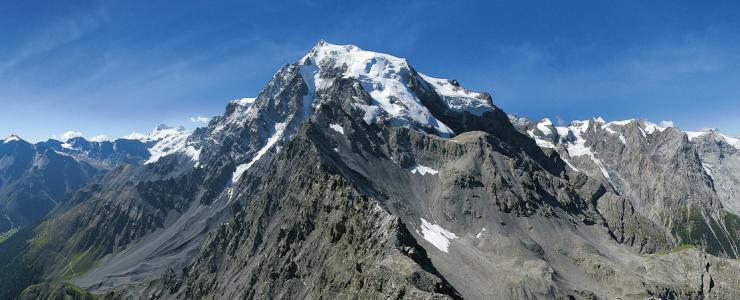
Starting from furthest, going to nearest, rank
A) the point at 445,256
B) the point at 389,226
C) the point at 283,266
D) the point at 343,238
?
the point at 445,256, the point at 283,266, the point at 343,238, the point at 389,226

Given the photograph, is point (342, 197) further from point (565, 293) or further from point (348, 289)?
point (565, 293)

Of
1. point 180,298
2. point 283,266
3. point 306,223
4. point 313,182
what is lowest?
point 180,298

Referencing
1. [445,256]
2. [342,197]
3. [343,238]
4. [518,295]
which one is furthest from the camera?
[445,256]

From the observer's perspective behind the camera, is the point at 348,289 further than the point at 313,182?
No

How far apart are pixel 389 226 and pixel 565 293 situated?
108424 millimetres

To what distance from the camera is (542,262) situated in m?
200

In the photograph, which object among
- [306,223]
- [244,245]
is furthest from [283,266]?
[244,245]

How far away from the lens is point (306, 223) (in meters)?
158

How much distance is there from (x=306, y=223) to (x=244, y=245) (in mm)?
49875

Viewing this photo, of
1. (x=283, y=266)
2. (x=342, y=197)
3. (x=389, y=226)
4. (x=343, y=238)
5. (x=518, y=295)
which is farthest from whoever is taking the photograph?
(x=518, y=295)

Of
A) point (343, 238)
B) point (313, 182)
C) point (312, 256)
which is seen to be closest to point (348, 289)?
point (343, 238)

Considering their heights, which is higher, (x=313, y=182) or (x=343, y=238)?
(x=313, y=182)

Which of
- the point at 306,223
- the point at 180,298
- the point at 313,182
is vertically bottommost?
the point at 180,298

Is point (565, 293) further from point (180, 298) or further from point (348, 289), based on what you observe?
point (180, 298)
